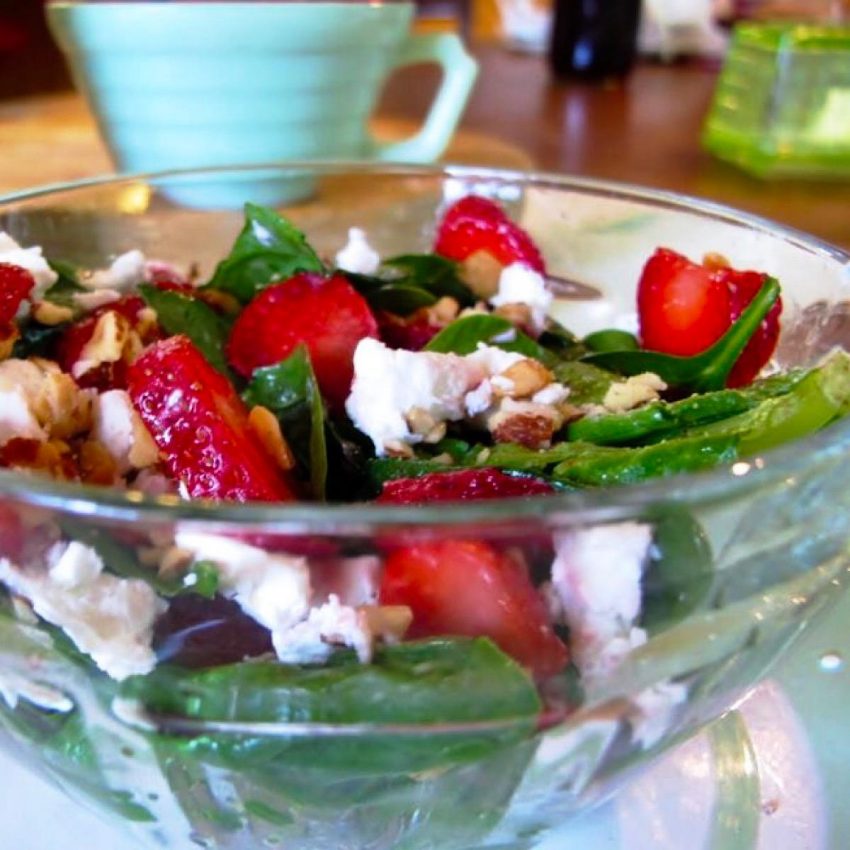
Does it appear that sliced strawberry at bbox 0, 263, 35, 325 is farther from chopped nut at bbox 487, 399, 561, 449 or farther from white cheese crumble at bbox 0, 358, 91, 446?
chopped nut at bbox 487, 399, 561, 449

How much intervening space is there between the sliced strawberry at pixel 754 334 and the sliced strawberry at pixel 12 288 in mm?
323

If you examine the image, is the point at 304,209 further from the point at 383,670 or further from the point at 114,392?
the point at 383,670

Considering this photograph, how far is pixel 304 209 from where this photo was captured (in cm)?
75

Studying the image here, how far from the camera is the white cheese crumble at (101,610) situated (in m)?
0.31

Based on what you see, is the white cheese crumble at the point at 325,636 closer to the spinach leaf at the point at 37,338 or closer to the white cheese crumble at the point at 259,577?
the white cheese crumble at the point at 259,577

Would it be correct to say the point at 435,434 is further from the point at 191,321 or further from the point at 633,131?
the point at 633,131

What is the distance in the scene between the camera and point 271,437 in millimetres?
451

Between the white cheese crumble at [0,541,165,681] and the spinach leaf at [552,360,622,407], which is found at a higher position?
the white cheese crumble at [0,541,165,681]

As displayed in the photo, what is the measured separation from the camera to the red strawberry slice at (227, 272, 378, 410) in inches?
21.1

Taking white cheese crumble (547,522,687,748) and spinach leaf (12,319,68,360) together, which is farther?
spinach leaf (12,319,68,360)

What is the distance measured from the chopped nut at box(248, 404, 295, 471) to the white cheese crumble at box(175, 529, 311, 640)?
13cm

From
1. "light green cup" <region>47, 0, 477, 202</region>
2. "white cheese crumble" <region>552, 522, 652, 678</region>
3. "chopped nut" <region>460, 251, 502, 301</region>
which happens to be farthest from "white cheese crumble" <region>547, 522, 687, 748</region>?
"light green cup" <region>47, 0, 477, 202</region>

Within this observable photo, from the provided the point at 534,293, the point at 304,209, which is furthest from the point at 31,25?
the point at 534,293

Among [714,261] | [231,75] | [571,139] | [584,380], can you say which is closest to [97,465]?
[584,380]
